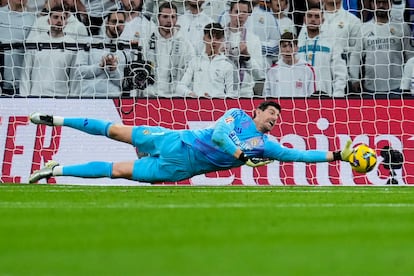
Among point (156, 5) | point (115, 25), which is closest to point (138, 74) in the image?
point (115, 25)

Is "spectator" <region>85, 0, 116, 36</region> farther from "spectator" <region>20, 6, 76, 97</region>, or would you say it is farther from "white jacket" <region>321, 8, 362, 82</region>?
"white jacket" <region>321, 8, 362, 82</region>

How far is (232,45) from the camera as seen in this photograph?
16.7 metres

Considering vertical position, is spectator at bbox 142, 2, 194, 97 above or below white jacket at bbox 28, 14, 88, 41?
below

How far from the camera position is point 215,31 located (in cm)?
1667

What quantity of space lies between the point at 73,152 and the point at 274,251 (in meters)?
9.70

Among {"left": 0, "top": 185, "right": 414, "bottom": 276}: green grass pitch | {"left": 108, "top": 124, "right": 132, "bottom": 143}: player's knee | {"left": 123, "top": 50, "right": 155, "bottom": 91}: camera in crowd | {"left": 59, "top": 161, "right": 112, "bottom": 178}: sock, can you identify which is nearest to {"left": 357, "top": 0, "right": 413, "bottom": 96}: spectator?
{"left": 123, "top": 50, "right": 155, "bottom": 91}: camera in crowd

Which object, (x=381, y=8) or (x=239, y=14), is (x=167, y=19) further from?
(x=381, y=8)

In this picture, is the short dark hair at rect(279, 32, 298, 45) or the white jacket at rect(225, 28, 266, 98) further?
the short dark hair at rect(279, 32, 298, 45)

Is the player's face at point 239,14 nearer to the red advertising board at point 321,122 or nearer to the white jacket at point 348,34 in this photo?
the white jacket at point 348,34

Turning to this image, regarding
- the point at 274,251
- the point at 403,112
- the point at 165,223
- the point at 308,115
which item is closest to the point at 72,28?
the point at 308,115

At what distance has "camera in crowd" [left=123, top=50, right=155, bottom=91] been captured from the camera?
1619 centimetres

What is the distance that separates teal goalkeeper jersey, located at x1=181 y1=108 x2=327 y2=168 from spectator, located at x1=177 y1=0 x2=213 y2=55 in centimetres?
408

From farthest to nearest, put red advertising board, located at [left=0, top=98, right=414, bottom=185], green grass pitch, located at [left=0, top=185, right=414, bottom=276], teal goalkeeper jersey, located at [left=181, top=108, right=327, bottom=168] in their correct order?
red advertising board, located at [left=0, top=98, right=414, bottom=185]
teal goalkeeper jersey, located at [left=181, top=108, right=327, bottom=168]
green grass pitch, located at [left=0, top=185, right=414, bottom=276]

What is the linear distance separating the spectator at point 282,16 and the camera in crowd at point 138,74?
218 centimetres
